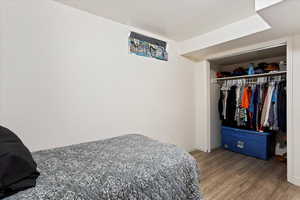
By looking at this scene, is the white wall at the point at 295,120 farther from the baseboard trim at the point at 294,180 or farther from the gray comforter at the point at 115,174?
the gray comforter at the point at 115,174

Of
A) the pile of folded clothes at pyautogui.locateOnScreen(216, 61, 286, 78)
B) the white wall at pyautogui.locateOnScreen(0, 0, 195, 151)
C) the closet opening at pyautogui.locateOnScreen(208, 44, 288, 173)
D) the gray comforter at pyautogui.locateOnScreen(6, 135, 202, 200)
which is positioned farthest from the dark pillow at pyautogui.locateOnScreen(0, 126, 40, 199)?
the pile of folded clothes at pyautogui.locateOnScreen(216, 61, 286, 78)

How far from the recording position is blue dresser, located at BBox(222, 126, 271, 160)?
2.59 m

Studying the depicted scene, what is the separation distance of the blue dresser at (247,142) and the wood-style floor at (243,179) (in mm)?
128

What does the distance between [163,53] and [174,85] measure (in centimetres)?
60

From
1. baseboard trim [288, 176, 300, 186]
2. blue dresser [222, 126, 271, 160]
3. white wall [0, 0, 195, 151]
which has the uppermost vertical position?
white wall [0, 0, 195, 151]

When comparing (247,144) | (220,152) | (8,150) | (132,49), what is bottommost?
(220,152)

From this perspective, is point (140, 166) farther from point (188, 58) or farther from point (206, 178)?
point (188, 58)

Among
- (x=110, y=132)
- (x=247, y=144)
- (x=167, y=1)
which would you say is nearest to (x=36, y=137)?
(x=110, y=132)

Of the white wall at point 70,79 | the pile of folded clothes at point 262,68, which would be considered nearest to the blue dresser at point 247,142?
the pile of folded clothes at point 262,68

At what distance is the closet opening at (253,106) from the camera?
2424 mm

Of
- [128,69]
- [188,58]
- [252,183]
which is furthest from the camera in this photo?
[188,58]

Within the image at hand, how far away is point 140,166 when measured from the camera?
1.05 m

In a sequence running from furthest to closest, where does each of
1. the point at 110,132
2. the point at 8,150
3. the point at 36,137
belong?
the point at 110,132 < the point at 36,137 < the point at 8,150

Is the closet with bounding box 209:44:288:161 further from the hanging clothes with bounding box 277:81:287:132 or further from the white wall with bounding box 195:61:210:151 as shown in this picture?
the white wall with bounding box 195:61:210:151
